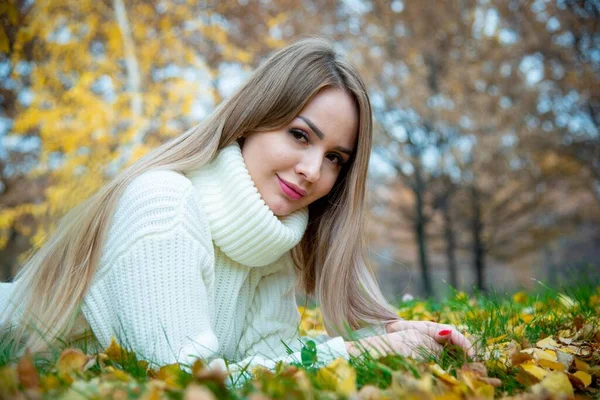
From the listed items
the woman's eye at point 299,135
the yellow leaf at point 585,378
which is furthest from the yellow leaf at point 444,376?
the woman's eye at point 299,135

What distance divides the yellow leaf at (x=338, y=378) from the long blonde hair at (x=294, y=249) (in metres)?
0.68

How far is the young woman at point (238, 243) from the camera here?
5.29 ft

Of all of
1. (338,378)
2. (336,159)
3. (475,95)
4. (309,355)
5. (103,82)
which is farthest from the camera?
(103,82)

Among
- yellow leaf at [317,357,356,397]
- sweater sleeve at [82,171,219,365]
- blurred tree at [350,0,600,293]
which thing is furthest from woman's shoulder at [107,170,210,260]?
blurred tree at [350,0,600,293]

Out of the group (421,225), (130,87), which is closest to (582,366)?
(130,87)

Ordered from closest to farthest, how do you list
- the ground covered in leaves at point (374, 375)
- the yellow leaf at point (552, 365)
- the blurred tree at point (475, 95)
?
the ground covered in leaves at point (374, 375), the yellow leaf at point (552, 365), the blurred tree at point (475, 95)

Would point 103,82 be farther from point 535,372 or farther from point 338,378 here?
point 535,372

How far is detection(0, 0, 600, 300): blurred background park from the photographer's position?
6.43 meters

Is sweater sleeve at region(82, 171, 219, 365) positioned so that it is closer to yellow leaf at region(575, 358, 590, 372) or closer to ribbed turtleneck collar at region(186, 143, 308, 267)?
ribbed turtleneck collar at region(186, 143, 308, 267)

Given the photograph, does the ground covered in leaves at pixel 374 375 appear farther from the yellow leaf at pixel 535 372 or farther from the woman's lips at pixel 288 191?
the woman's lips at pixel 288 191

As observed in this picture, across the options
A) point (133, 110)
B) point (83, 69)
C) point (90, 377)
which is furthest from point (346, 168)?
point (83, 69)

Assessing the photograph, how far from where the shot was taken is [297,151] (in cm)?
201

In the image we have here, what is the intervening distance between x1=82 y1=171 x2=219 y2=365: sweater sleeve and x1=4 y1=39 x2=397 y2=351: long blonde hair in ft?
0.35

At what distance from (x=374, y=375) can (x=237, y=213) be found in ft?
2.77
